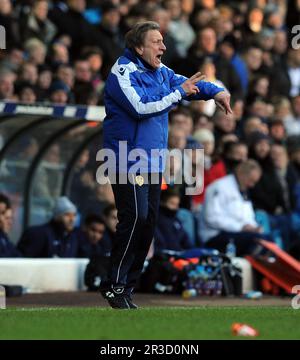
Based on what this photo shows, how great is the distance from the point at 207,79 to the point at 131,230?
10005mm

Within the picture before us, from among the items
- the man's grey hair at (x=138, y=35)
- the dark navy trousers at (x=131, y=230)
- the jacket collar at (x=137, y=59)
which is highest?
the man's grey hair at (x=138, y=35)

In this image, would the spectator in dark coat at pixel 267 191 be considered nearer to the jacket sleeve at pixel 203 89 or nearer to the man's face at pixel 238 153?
the man's face at pixel 238 153

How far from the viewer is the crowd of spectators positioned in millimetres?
17359

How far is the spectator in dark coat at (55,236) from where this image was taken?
52.0 ft

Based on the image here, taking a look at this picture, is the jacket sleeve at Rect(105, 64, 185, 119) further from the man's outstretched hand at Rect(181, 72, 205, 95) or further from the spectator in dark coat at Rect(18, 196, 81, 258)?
the spectator in dark coat at Rect(18, 196, 81, 258)

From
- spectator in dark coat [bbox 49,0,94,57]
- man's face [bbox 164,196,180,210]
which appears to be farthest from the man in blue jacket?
spectator in dark coat [bbox 49,0,94,57]

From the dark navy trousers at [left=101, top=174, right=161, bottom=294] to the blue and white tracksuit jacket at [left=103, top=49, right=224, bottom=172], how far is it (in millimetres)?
192

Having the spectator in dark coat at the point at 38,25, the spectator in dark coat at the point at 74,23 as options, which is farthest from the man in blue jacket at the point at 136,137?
the spectator in dark coat at the point at 74,23

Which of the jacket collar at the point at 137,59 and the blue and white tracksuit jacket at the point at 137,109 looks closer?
the blue and white tracksuit jacket at the point at 137,109

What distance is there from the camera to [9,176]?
1655cm

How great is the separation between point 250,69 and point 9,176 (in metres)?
8.06

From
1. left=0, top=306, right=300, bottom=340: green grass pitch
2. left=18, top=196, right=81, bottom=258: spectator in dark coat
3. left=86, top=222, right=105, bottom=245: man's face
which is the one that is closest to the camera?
left=0, top=306, right=300, bottom=340: green grass pitch

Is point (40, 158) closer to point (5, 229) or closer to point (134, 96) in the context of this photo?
point (5, 229)

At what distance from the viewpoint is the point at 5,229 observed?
1534 cm
